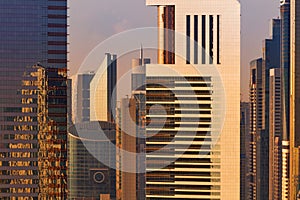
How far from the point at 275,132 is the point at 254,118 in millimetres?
740

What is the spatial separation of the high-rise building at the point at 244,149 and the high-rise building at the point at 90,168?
121cm

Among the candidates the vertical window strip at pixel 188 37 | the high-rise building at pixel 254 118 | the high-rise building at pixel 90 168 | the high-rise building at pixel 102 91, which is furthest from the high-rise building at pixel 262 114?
the high-rise building at pixel 102 91

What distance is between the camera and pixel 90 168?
5613mm

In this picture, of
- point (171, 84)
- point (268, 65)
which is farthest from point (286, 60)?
point (171, 84)

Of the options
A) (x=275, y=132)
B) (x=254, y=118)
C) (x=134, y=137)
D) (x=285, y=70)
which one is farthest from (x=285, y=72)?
(x=134, y=137)

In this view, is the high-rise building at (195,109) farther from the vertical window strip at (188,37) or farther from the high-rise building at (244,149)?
the high-rise building at (244,149)

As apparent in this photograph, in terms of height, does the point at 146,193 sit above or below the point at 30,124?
below

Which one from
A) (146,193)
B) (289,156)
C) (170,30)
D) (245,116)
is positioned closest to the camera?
(170,30)

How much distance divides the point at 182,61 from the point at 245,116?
1.46 meters

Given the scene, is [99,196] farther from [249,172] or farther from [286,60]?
[286,60]

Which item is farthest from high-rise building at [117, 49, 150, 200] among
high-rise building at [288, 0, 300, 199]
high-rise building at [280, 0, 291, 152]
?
high-rise building at [280, 0, 291, 152]

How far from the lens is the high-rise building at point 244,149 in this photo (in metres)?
5.68

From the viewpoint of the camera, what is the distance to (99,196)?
5391 mm

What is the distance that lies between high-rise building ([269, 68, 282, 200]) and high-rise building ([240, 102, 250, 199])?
32.2 inches
